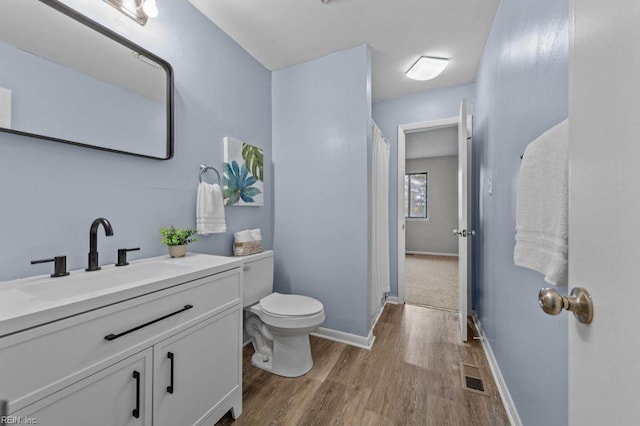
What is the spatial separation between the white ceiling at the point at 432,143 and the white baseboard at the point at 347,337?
323 centimetres

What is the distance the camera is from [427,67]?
2332 millimetres

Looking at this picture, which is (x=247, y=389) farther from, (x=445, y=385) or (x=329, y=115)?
(x=329, y=115)

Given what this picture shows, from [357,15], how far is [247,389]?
2595 millimetres

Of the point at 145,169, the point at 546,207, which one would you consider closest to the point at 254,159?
the point at 145,169

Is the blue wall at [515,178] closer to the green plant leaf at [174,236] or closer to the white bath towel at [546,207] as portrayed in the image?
the white bath towel at [546,207]

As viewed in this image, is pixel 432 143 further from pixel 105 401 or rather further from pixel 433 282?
pixel 105 401

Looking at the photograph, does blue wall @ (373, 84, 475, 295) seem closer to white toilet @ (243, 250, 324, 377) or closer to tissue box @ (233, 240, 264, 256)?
white toilet @ (243, 250, 324, 377)

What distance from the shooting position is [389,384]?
5.33 ft

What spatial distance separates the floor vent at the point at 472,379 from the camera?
1.57 m

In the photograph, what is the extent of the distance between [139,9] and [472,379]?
292cm

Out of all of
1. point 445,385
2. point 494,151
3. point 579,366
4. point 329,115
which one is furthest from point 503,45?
point 445,385

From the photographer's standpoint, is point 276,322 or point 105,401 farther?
point 276,322

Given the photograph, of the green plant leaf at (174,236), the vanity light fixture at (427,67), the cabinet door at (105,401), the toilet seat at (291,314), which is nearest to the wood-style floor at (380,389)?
the toilet seat at (291,314)

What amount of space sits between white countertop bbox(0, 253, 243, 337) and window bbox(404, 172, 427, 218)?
583cm
